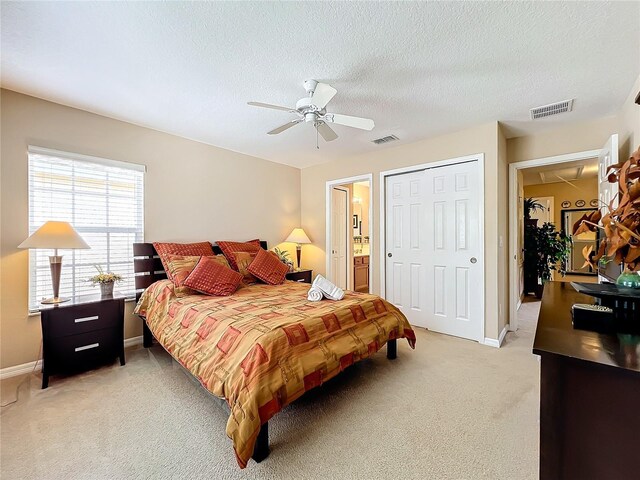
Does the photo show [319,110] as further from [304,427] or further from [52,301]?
[52,301]

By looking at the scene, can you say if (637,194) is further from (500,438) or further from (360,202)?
(360,202)

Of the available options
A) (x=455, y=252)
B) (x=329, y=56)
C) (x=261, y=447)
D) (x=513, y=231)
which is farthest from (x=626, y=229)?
(x=513, y=231)

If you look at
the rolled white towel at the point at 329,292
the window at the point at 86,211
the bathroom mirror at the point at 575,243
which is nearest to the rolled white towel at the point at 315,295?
the rolled white towel at the point at 329,292

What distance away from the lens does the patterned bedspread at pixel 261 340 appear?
159 centimetres

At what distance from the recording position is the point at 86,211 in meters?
3.00

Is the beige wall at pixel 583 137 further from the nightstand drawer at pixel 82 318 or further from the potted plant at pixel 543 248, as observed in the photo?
the nightstand drawer at pixel 82 318

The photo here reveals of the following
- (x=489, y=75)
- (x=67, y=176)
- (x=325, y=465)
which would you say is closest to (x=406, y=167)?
(x=489, y=75)

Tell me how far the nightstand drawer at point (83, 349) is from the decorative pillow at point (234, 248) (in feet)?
4.60

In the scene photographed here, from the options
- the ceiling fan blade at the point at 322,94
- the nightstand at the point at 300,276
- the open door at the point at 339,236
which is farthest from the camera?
the open door at the point at 339,236

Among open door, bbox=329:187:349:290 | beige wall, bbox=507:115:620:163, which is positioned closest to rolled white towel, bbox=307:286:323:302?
open door, bbox=329:187:349:290

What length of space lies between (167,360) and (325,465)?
203 cm

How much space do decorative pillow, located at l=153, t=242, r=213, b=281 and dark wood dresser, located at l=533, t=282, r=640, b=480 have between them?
3114mm

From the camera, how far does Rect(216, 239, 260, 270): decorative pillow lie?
3.68 metres

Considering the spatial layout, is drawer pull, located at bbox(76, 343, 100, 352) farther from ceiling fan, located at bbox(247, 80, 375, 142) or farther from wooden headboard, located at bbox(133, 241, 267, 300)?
ceiling fan, located at bbox(247, 80, 375, 142)
